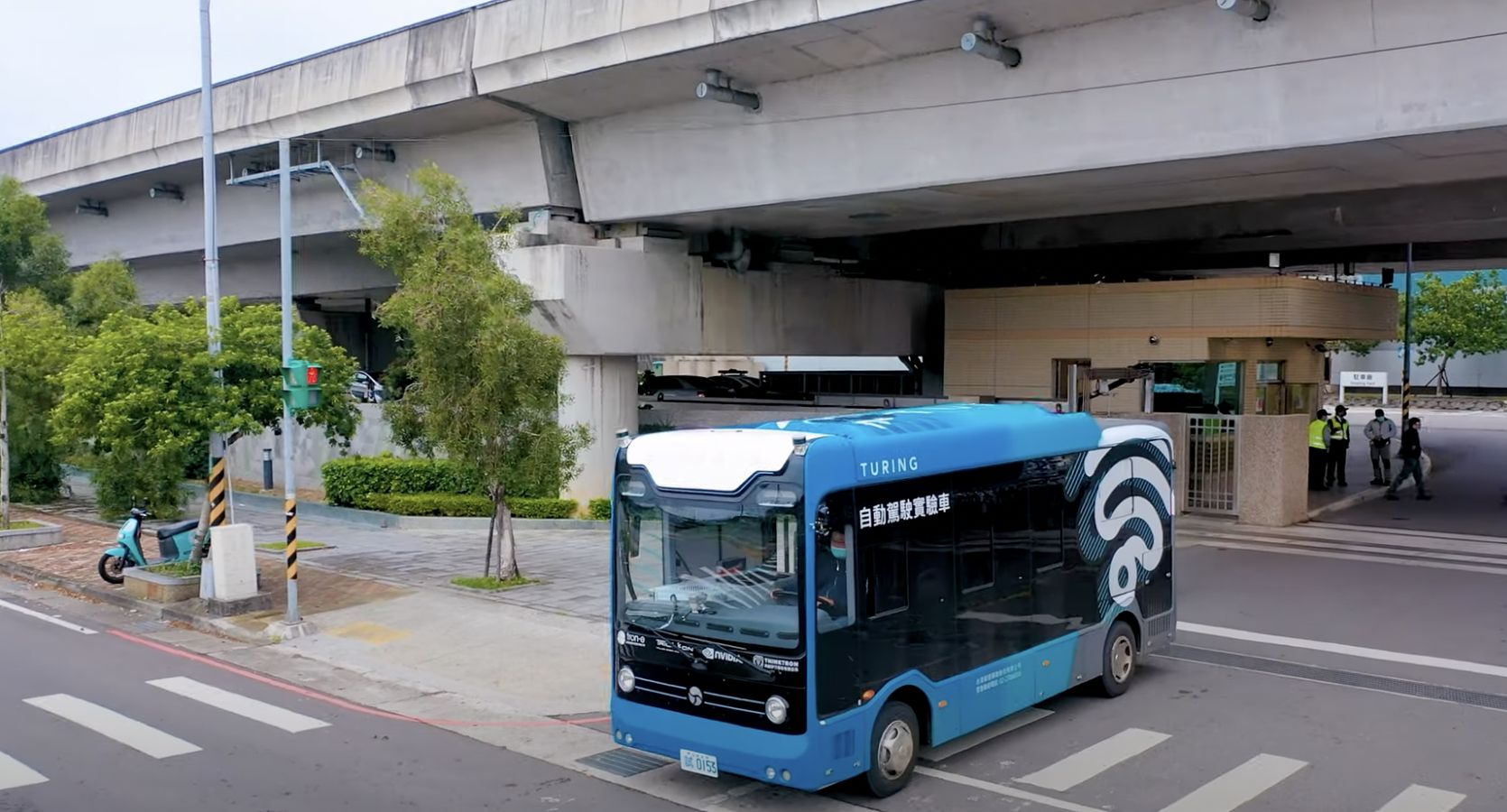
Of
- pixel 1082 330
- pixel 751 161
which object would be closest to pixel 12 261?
pixel 751 161

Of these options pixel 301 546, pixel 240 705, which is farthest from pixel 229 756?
pixel 301 546

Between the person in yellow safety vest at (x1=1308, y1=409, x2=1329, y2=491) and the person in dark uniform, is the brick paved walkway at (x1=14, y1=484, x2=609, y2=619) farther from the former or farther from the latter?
the person in yellow safety vest at (x1=1308, y1=409, x2=1329, y2=491)

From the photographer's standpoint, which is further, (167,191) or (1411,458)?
(167,191)

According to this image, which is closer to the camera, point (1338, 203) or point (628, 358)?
point (1338, 203)

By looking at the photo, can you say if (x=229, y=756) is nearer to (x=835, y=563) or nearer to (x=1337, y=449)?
(x=835, y=563)

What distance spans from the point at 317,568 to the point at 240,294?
69.6ft

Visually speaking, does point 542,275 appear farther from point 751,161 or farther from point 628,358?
point 751,161

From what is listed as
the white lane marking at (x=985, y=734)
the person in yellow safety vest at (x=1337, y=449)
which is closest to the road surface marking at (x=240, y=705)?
the white lane marking at (x=985, y=734)

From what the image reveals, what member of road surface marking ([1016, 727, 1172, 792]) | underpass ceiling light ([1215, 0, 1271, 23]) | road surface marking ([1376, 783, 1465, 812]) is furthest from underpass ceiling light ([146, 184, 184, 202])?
road surface marking ([1376, 783, 1465, 812])

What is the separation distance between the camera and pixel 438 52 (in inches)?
846

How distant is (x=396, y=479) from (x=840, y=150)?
12440 mm

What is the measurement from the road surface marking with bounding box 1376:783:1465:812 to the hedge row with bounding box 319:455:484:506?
758 inches

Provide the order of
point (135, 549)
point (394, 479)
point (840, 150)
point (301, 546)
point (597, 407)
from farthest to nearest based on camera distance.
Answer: point (394, 479)
point (597, 407)
point (301, 546)
point (840, 150)
point (135, 549)

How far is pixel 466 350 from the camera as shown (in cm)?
1609
